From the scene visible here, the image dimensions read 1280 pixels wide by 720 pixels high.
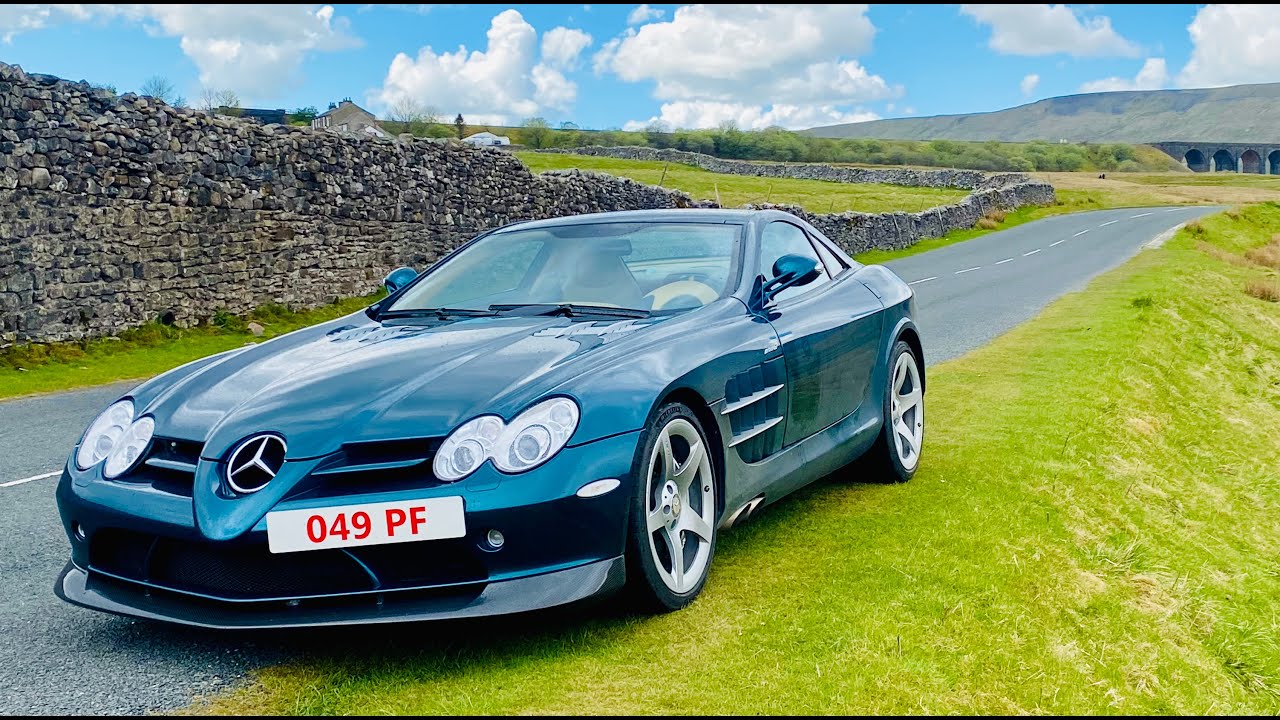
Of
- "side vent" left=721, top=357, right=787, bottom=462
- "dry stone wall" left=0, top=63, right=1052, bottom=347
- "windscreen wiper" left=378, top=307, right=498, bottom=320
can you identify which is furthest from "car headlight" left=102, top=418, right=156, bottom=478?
"dry stone wall" left=0, top=63, right=1052, bottom=347

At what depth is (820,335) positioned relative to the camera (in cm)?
512

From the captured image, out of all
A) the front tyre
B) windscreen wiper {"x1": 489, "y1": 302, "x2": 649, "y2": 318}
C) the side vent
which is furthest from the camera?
windscreen wiper {"x1": 489, "y1": 302, "x2": 649, "y2": 318}

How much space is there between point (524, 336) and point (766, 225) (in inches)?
67.2

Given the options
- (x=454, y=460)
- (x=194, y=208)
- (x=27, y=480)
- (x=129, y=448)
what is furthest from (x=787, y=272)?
(x=194, y=208)

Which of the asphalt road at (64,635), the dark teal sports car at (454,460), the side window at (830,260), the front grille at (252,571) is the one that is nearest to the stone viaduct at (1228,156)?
the asphalt road at (64,635)

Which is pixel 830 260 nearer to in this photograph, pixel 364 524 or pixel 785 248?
pixel 785 248

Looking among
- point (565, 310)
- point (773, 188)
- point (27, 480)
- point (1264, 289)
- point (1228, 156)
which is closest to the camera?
point (565, 310)

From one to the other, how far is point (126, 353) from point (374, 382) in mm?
11206

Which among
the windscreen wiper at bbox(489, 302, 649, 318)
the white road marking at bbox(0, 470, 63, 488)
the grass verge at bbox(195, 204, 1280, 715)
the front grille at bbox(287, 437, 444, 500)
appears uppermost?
the windscreen wiper at bbox(489, 302, 649, 318)

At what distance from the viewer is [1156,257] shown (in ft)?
84.9

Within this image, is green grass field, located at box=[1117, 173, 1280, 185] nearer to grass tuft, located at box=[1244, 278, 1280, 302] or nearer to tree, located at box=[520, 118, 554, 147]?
tree, located at box=[520, 118, 554, 147]

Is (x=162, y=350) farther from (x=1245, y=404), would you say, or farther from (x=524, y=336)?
(x=1245, y=404)

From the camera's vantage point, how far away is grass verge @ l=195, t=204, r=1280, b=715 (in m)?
3.38

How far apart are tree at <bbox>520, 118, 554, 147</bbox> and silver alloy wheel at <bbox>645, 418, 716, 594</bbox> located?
80.9 metres
